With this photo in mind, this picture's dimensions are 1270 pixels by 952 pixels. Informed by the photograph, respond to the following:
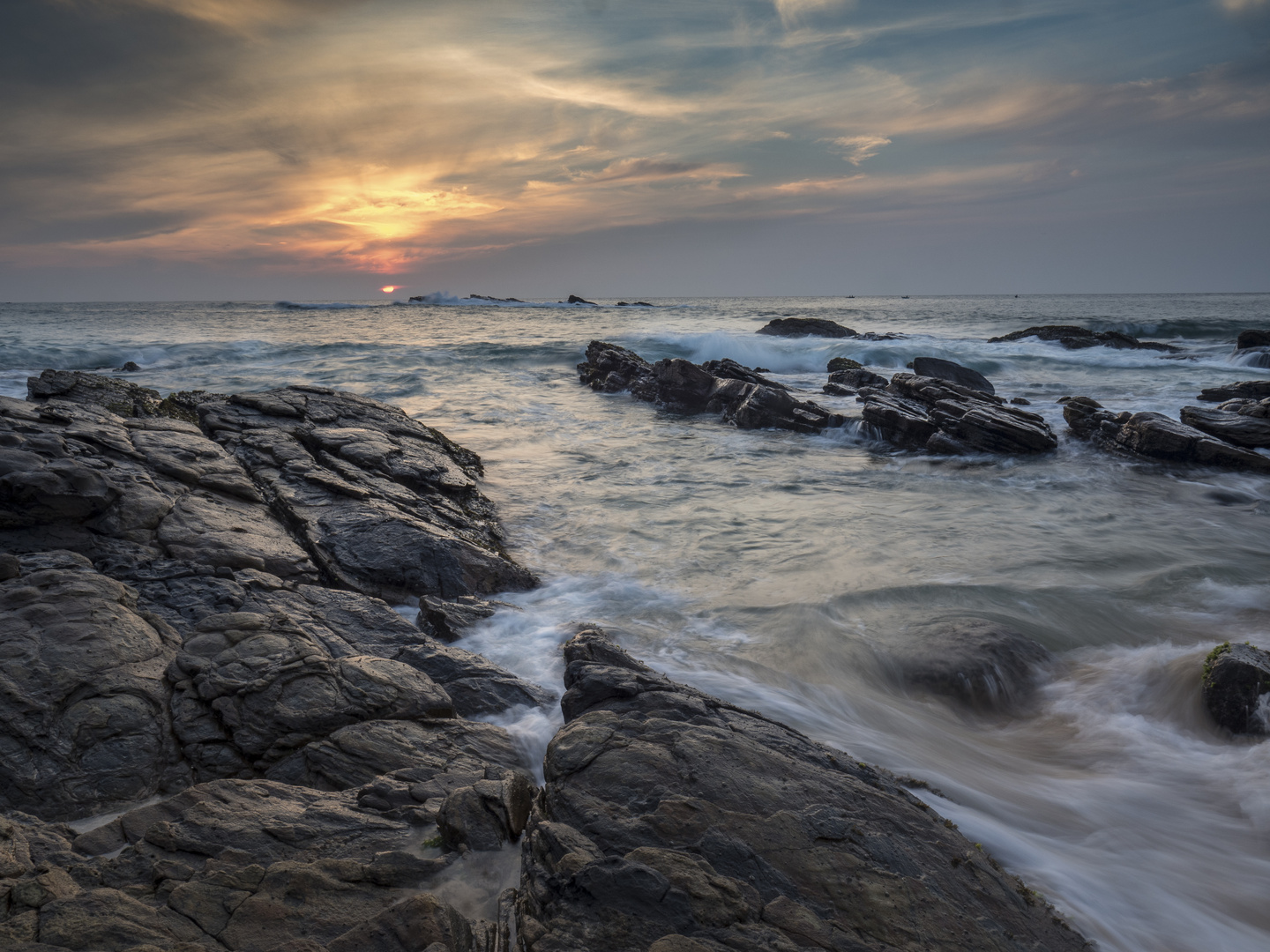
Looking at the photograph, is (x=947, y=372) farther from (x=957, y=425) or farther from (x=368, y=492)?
(x=368, y=492)

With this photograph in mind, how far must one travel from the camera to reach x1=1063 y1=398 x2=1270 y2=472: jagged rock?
1280 cm

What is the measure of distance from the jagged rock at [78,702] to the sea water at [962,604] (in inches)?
83.1

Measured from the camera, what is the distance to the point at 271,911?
8.08ft

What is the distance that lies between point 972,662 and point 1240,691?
186 cm

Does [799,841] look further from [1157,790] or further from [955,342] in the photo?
[955,342]

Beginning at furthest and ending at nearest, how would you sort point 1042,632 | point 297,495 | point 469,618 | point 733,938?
point 297,495 < point 1042,632 < point 469,618 < point 733,938

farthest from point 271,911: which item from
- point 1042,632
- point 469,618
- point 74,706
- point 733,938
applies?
point 1042,632

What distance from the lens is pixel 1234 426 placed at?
13.6 meters

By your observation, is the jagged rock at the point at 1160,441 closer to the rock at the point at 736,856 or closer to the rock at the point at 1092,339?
the rock at the point at 736,856

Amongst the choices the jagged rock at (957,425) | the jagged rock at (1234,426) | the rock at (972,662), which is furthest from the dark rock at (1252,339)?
the rock at (972,662)

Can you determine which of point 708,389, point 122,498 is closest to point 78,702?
point 122,498

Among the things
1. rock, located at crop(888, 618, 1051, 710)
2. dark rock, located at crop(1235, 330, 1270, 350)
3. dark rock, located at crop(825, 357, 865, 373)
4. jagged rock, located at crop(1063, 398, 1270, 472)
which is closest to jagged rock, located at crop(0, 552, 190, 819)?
rock, located at crop(888, 618, 1051, 710)

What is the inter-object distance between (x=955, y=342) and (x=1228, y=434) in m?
29.2

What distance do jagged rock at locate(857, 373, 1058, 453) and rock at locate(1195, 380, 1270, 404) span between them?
7.69m
